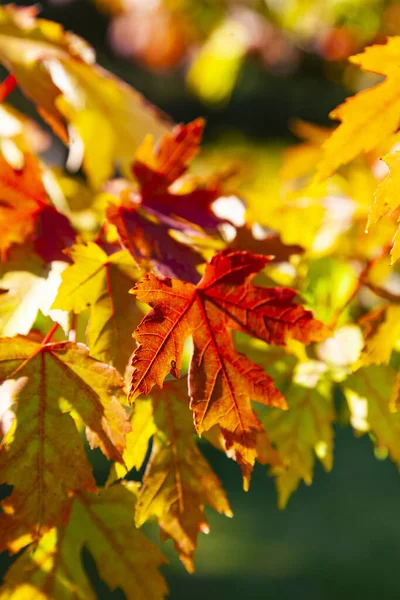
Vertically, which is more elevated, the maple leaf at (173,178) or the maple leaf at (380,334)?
the maple leaf at (173,178)

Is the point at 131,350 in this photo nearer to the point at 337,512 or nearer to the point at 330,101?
the point at 337,512

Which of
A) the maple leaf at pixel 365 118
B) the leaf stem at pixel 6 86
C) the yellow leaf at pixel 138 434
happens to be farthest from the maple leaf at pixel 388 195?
the leaf stem at pixel 6 86

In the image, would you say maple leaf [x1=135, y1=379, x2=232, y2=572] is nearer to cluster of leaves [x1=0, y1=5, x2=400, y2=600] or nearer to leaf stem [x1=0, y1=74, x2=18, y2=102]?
cluster of leaves [x1=0, y1=5, x2=400, y2=600]

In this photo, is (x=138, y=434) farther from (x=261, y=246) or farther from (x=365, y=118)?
(x=365, y=118)

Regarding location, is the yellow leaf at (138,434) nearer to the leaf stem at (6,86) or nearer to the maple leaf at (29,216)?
the maple leaf at (29,216)

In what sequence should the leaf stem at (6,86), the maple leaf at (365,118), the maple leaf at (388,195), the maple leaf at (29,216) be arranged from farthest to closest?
the leaf stem at (6,86)
the maple leaf at (29,216)
the maple leaf at (365,118)
the maple leaf at (388,195)

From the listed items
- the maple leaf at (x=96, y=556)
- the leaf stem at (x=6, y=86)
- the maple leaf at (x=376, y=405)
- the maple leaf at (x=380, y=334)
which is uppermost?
the leaf stem at (x=6, y=86)

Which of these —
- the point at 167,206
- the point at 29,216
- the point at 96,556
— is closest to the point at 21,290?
the point at 29,216

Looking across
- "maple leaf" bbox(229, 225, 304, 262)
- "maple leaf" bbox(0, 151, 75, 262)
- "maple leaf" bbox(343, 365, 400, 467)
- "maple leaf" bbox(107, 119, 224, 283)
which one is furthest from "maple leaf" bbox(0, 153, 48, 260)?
"maple leaf" bbox(343, 365, 400, 467)
